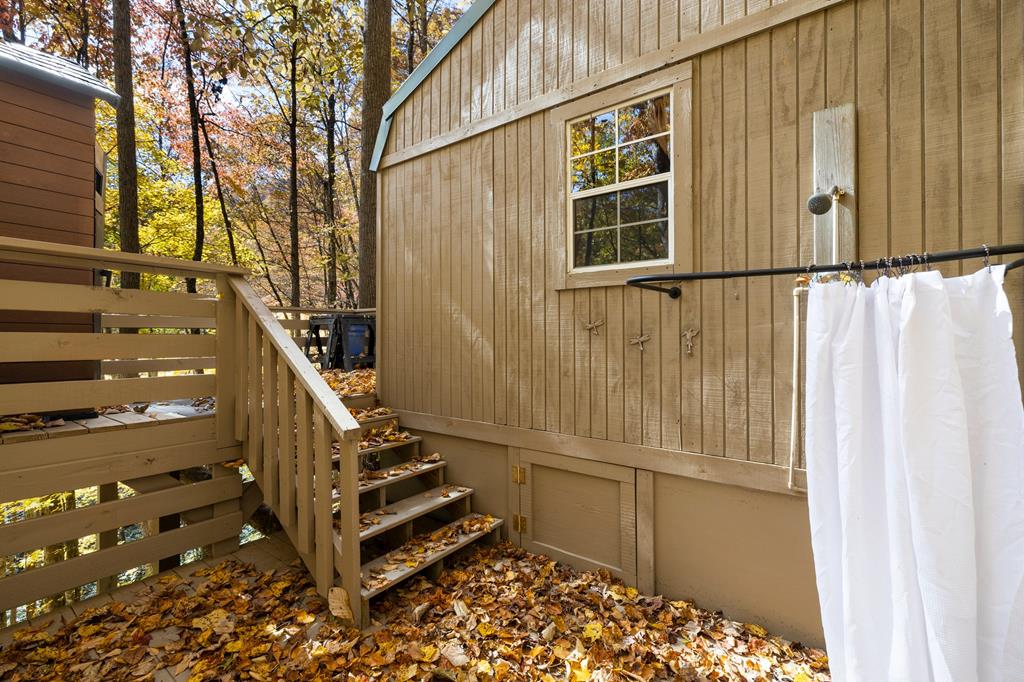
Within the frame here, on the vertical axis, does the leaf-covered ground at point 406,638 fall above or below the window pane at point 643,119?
below

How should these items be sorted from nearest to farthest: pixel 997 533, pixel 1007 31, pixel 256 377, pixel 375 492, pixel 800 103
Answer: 1. pixel 997 533
2. pixel 1007 31
3. pixel 800 103
4. pixel 256 377
5. pixel 375 492

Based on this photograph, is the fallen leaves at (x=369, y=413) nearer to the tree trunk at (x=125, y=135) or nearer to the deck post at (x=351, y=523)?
the deck post at (x=351, y=523)

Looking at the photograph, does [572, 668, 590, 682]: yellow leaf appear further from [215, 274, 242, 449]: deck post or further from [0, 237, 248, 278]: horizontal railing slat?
[0, 237, 248, 278]: horizontal railing slat

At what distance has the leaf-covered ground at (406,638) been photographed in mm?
2123

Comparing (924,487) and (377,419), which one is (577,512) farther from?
(924,487)

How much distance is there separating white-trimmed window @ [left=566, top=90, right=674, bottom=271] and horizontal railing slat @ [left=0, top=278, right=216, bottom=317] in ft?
8.21

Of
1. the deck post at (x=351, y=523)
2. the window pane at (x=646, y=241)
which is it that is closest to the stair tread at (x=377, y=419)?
the deck post at (x=351, y=523)

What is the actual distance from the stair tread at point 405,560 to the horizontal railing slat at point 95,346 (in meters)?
1.74

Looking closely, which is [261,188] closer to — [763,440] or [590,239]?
[590,239]

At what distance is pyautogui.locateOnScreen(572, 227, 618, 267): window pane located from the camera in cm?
301

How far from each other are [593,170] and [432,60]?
1909 mm

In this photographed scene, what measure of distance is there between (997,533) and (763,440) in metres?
1.09

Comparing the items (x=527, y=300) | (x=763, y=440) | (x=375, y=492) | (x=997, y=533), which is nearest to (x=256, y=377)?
(x=375, y=492)

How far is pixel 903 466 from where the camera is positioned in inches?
57.4
